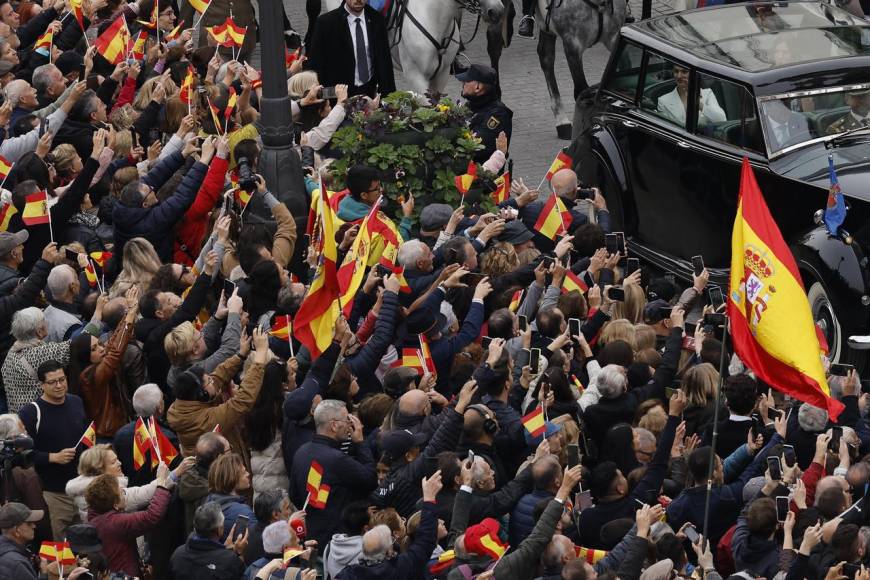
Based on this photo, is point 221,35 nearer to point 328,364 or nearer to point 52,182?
point 52,182

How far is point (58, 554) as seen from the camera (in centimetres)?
895

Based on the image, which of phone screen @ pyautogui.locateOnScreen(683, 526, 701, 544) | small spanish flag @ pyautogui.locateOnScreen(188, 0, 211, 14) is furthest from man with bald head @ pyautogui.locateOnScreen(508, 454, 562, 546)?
small spanish flag @ pyautogui.locateOnScreen(188, 0, 211, 14)

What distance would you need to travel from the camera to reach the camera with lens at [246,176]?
12945 mm

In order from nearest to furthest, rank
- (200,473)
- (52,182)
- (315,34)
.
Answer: (200,473), (52,182), (315,34)

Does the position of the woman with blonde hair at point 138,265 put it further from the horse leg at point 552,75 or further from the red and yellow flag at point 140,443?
the horse leg at point 552,75

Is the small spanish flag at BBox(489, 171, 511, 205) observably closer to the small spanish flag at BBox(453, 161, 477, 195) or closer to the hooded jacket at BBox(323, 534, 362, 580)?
the small spanish flag at BBox(453, 161, 477, 195)

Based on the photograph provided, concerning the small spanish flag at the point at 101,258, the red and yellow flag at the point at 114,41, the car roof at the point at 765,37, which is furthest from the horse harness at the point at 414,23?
the small spanish flag at the point at 101,258

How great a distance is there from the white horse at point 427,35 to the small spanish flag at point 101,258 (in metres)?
5.11

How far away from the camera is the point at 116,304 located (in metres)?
11.4

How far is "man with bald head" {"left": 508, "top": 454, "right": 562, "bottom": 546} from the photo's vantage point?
30.8 ft

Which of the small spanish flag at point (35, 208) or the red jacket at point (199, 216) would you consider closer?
the small spanish flag at point (35, 208)

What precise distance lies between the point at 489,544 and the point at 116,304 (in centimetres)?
358

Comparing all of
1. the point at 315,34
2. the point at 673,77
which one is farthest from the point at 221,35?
the point at 673,77

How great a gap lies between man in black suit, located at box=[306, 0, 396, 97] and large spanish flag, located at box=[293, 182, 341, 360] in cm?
611
